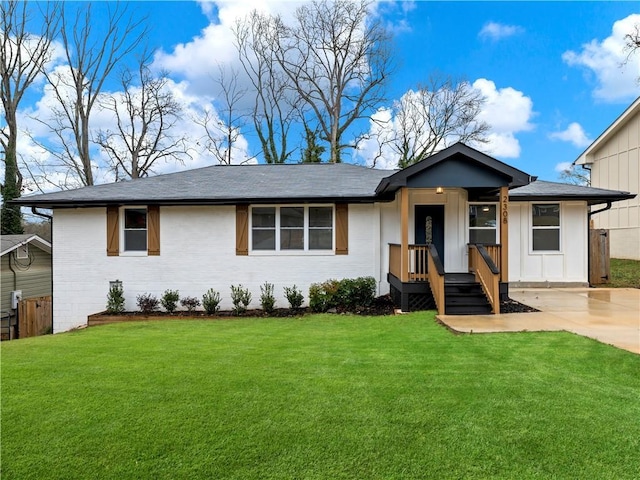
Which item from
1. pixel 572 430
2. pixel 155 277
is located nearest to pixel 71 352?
pixel 155 277

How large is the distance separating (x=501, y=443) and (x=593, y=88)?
70.3 ft

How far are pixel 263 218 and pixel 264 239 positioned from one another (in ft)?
1.91

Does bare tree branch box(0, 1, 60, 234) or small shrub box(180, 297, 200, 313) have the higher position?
bare tree branch box(0, 1, 60, 234)

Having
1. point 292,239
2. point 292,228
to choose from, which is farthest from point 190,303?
point 292,228

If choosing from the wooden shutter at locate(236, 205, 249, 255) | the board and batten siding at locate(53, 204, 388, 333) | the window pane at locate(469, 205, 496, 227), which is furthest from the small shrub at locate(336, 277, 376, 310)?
the window pane at locate(469, 205, 496, 227)

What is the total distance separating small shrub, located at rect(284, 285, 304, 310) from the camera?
938 centimetres

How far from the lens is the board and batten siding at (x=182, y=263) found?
985 cm

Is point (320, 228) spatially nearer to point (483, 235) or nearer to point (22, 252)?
point (483, 235)

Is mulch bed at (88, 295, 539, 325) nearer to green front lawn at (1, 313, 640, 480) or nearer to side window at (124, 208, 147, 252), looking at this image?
side window at (124, 208, 147, 252)

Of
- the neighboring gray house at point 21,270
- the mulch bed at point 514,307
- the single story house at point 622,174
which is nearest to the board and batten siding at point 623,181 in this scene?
the single story house at point 622,174

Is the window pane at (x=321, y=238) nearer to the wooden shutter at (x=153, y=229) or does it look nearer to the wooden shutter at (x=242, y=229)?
the wooden shutter at (x=242, y=229)

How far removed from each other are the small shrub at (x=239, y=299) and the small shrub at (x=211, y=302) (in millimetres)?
413

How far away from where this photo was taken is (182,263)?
9.90 metres

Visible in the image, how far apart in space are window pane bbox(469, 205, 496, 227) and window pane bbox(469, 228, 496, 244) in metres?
0.18
